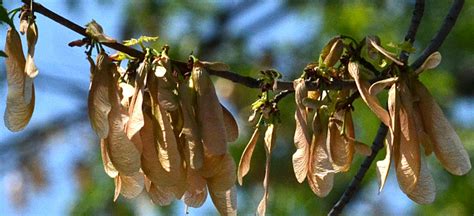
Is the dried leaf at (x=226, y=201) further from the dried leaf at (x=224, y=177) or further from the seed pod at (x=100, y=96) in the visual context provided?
the seed pod at (x=100, y=96)

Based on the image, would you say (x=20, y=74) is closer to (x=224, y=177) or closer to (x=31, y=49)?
(x=31, y=49)

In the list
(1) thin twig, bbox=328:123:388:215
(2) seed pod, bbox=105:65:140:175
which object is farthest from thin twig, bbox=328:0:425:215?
(2) seed pod, bbox=105:65:140:175

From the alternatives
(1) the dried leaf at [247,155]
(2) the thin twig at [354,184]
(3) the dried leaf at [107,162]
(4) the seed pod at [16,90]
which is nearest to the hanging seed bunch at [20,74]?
(4) the seed pod at [16,90]

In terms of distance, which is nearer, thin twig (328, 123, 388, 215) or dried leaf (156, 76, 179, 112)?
dried leaf (156, 76, 179, 112)

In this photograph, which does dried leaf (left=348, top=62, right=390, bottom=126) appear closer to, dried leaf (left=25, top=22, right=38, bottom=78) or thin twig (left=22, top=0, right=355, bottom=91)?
thin twig (left=22, top=0, right=355, bottom=91)

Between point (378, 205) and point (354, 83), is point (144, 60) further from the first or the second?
point (378, 205)

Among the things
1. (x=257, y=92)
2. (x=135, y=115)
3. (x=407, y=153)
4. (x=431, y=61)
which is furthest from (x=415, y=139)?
(x=257, y=92)

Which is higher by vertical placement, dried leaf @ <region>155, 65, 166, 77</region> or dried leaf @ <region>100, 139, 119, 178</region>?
dried leaf @ <region>155, 65, 166, 77</region>
